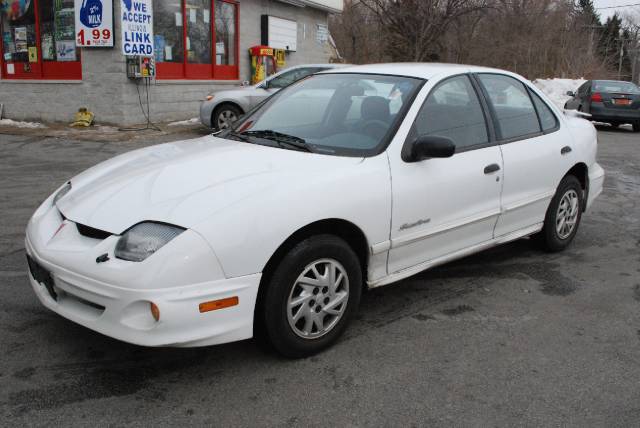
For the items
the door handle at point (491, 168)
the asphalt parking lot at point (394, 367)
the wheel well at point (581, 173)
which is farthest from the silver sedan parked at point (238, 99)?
the door handle at point (491, 168)

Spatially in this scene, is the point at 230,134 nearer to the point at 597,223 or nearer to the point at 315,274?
the point at 315,274

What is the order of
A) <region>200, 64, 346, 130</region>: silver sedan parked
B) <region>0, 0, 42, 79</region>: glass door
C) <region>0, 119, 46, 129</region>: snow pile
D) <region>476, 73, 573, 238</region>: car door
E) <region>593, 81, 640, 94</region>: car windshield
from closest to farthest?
1. <region>476, 73, 573, 238</region>: car door
2. <region>200, 64, 346, 130</region>: silver sedan parked
3. <region>0, 119, 46, 129</region>: snow pile
4. <region>0, 0, 42, 79</region>: glass door
5. <region>593, 81, 640, 94</region>: car windshield

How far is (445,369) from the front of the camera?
129 inches

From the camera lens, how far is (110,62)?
1264 cm

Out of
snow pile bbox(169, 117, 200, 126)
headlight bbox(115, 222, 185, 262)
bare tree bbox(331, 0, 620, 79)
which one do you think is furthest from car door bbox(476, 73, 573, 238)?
bare tree bbox(331, 0, 620, 79)

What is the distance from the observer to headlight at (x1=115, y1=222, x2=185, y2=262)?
112 inches

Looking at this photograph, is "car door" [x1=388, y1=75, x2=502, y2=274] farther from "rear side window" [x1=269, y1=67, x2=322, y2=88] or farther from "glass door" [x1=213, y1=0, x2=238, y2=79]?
"glass door" [x1=213, y1=0, x2=238, y2=79]

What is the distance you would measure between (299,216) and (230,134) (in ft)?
4.88

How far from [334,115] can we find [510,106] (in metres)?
1.48

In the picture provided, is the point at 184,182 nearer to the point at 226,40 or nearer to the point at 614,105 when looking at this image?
the point at 226,40

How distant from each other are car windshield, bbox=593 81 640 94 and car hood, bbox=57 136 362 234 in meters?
15.4

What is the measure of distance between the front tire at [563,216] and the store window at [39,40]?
11.2m

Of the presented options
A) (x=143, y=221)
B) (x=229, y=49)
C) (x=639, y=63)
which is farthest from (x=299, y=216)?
(x=639, y=63)

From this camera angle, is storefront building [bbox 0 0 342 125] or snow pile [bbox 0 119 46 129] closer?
storefront building [bbox 0 0 342 125]
